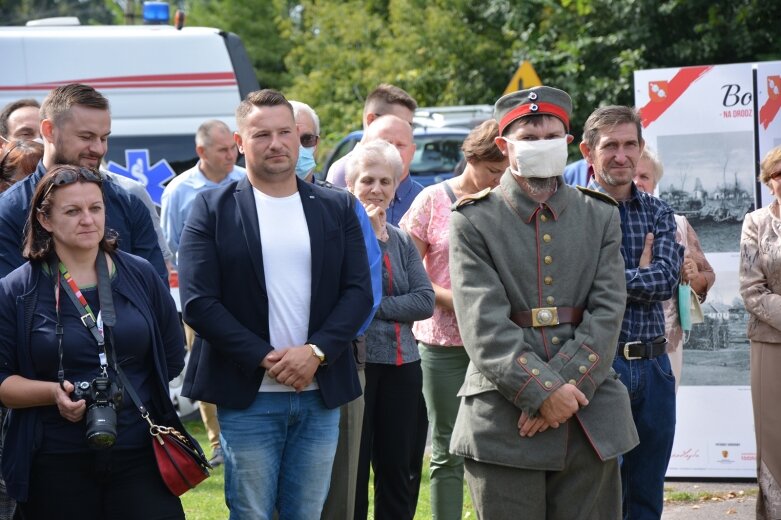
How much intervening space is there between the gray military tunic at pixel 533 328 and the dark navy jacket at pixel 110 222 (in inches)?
54.8

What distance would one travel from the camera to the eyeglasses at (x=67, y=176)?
4.66 meters

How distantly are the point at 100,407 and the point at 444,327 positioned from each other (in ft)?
7.69

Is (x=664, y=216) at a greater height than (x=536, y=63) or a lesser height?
lesser

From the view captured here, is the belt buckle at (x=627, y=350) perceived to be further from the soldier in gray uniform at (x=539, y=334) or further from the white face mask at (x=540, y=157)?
the white face mask at (x=540, y=157)

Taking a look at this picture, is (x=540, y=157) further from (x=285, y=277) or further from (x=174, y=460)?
(x=174, y=460)

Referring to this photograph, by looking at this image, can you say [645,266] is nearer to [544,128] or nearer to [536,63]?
[544,128]

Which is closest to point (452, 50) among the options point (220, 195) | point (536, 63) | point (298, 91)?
point (536, 63)

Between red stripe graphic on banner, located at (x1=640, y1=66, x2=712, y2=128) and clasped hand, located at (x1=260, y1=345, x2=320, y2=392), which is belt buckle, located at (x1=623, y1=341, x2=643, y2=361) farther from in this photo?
red stripe graphic on banner, located at (x1=640, y1=66, x2=712, y2=128)

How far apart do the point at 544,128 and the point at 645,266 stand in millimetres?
1108

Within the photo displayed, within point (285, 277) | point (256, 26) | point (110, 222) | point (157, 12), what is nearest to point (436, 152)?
point (157, 12)

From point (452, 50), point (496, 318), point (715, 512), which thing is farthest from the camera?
point (452, 50)

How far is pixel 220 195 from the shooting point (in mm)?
5062

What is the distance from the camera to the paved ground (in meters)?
7.45

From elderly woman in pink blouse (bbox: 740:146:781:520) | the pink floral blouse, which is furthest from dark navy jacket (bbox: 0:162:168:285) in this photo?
elderly woman in pink blouse (bbox: 740:146:781:520)
